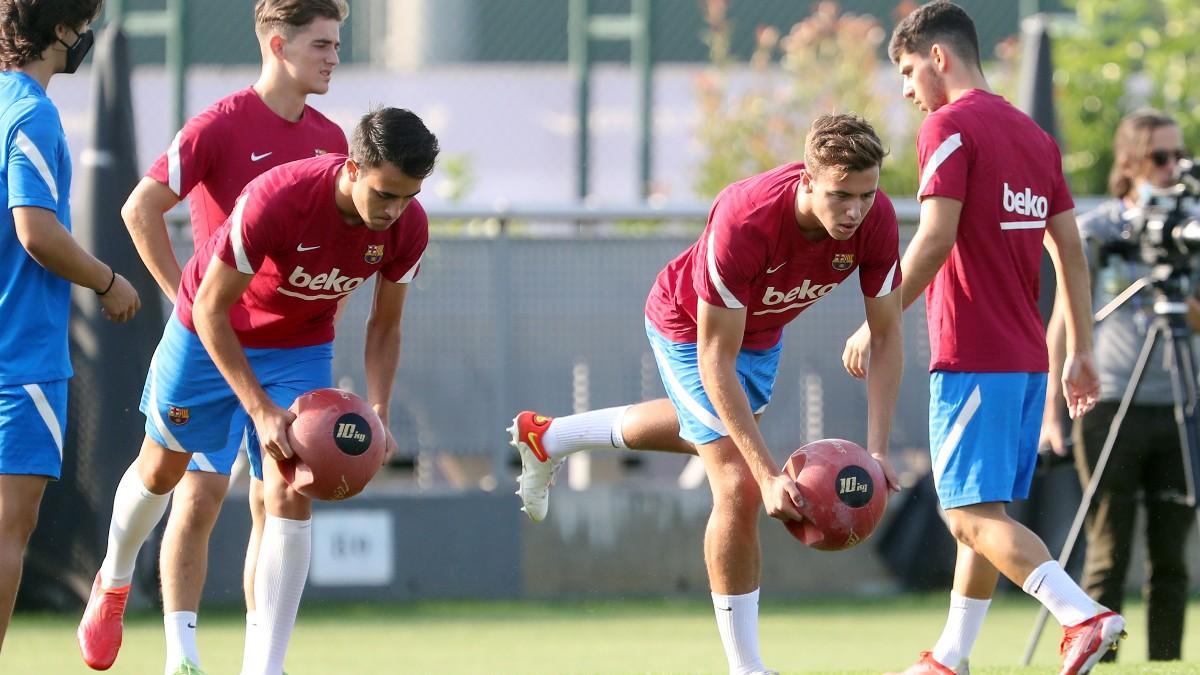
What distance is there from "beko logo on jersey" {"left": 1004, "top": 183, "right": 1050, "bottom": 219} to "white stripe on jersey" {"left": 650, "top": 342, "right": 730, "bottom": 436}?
1.22 meters

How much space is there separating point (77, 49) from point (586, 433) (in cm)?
248

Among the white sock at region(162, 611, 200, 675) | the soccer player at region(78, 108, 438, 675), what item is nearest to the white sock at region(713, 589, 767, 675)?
the soccer player at region(78, 108, 438, 675)

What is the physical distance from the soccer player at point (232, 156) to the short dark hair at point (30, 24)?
36.6 inches

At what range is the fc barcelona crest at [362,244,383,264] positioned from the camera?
5723mm

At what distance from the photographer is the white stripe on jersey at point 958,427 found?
19.5 ft

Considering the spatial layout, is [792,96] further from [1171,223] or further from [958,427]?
[958,427]

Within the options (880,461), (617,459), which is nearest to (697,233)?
(617,459)

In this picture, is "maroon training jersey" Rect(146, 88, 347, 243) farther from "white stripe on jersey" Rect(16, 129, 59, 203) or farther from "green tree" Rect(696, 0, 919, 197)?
"green tree" Rect(696, 0, 919, 197)

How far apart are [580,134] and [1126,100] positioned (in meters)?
4.81

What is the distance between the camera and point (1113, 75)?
14234mm

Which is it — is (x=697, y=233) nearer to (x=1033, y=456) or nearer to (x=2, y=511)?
(x=1033, y=456)

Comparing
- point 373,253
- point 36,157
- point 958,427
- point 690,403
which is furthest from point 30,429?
point 958,427

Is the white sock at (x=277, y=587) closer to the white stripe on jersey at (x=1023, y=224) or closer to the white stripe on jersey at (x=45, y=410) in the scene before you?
the white stripe on jersey at (x=45, y=410)

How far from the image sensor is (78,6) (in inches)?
222
